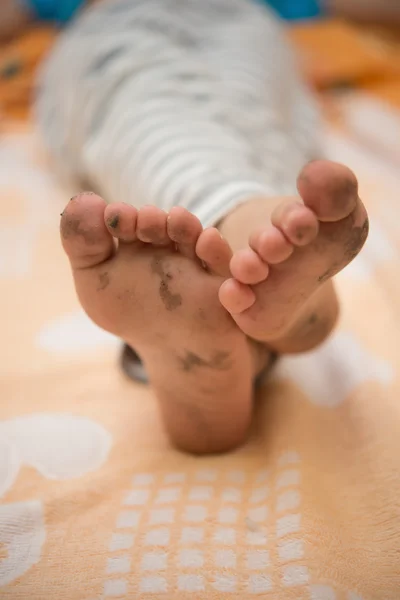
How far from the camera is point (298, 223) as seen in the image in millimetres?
328

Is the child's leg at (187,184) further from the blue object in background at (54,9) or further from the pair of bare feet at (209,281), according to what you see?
the blue object in background at (54,9)

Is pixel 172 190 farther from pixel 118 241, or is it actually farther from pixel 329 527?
pixel 329 527

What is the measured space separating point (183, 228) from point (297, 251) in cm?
8

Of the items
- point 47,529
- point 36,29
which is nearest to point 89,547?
point 47,529

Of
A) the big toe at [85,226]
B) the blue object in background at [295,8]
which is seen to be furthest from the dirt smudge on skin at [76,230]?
the blue object in background at [295,8]

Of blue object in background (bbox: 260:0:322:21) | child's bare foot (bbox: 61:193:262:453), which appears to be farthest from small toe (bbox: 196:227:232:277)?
blue object in background (bbox: 260:0:322:21)

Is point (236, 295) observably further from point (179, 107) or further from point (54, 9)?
point (54, 9)

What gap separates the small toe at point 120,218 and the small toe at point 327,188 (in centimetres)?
11

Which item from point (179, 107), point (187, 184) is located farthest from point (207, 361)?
point (179, 107)

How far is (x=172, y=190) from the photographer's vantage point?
0.53 metres

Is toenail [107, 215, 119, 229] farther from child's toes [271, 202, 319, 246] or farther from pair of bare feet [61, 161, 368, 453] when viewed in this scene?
child's toes [271, 202, 319, 246]

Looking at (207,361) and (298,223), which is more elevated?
(298,223)

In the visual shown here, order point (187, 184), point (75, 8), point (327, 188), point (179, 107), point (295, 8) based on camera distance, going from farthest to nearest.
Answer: point (295, 8) → point (75, 8) → point (179, 107) → point (187, 184) → point (327, 188)

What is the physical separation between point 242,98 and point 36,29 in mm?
988
